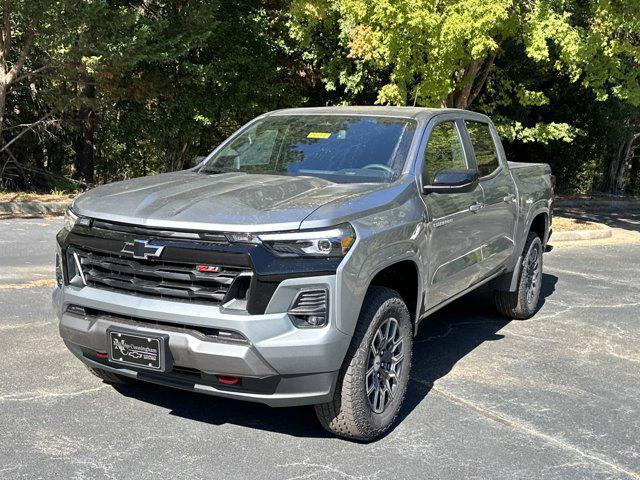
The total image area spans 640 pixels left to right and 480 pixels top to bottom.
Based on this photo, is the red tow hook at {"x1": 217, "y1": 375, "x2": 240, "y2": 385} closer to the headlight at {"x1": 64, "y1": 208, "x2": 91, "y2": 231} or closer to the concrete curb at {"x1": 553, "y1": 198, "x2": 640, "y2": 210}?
the headlight at {"x1": 64, "y1": 208, "x2": 91, "y2": 231}

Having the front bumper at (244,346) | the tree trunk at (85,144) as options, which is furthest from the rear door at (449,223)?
the tree trunk at (85,144)

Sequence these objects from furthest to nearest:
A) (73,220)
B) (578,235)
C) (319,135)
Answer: (578,235) → (319,135) → (73,220)

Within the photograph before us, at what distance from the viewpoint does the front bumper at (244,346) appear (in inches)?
139

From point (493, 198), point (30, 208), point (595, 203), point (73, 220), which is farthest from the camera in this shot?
point (595, 203)

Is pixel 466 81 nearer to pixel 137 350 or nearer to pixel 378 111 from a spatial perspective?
pixel 378 111

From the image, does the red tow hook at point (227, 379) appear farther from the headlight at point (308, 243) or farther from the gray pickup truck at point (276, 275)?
the headlight at point (308, 243)

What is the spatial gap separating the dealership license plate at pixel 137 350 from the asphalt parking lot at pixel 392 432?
49 centimetres

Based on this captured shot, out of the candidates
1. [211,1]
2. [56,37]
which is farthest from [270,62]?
[56,37]

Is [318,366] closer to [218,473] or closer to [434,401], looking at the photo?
[218,473]

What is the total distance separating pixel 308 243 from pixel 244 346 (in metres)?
0.59

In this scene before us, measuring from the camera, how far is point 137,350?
3689 millimetres

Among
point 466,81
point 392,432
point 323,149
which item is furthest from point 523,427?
point 466,81

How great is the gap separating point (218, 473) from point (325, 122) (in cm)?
268

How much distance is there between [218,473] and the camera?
11.9 feet
